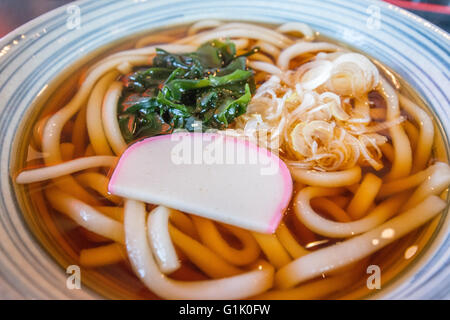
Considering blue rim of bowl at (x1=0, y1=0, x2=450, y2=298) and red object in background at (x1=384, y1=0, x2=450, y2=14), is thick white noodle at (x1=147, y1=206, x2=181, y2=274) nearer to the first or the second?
blue rim of bowl at (x1=0, y1=0, x2=450, y2=298)

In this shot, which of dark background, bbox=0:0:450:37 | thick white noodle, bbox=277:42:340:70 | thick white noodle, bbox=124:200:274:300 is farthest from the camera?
dark background, bbox=0:0:450:37

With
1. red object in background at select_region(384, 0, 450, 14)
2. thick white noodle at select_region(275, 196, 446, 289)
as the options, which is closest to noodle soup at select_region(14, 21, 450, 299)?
thick white noodle at select_region(275, 196, 446, 289)

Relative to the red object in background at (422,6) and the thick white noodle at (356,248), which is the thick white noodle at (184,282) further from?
the red object in background at (422,6)

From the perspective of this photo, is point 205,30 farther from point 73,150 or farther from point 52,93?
point 73,150

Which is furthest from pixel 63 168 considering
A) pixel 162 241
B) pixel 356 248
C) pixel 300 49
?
pixel 300 49

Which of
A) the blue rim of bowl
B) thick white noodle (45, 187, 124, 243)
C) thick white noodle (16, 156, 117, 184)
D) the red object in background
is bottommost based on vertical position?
thick white noodle (45, 187, 124, 243)
